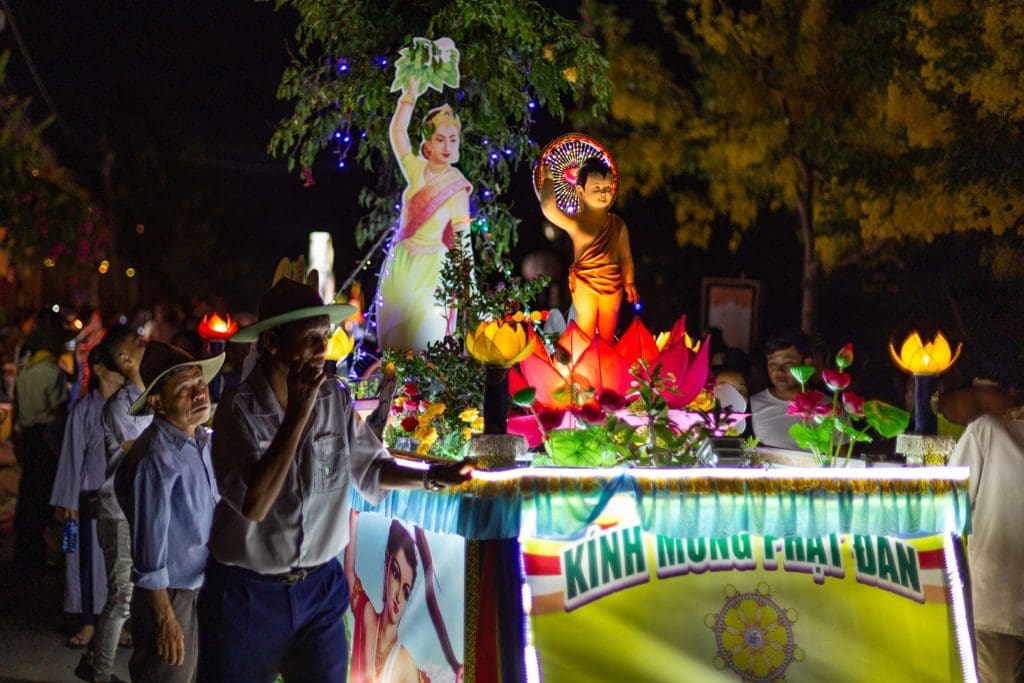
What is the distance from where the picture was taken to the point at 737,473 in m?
4.73

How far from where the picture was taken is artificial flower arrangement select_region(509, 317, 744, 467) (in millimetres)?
4984

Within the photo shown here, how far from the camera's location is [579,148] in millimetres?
6832

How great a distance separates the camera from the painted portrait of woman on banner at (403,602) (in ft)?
15.9

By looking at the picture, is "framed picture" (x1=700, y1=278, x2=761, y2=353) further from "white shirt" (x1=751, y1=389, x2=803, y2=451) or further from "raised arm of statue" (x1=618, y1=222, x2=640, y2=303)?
"raised arm of statue" (x1=618, y1=222, x2=640, y2=303)

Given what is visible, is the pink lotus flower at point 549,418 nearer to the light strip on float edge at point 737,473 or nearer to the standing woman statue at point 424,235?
the light strip on float edge at point 737,473

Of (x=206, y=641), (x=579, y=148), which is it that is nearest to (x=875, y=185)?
(x=579, y=148)

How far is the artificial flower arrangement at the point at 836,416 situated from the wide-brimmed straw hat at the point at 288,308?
7.28 ft

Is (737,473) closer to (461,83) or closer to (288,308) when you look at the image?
(288,308)

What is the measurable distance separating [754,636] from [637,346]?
5.22 ft

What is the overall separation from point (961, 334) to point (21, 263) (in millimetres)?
16169

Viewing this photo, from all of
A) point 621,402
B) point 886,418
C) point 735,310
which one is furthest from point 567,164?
point 735,310

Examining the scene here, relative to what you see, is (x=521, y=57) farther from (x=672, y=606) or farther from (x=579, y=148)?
(x=672, y=606)

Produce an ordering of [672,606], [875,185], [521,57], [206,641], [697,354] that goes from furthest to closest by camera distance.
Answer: [875,185], [521,57], [697,354], [672,606], [206,641]

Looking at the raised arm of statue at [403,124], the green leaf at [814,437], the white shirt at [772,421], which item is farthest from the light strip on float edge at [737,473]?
the raised arm of statue at [403,124]
